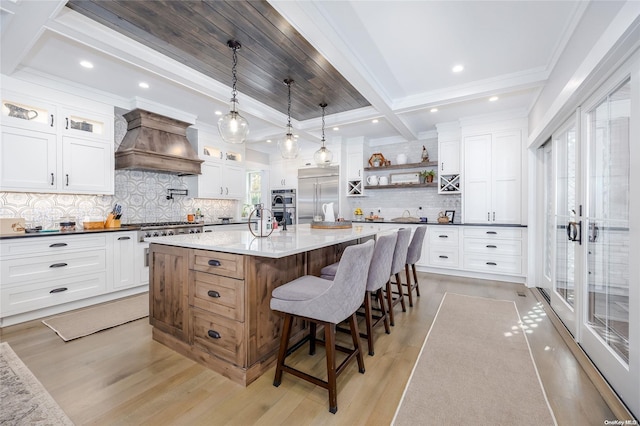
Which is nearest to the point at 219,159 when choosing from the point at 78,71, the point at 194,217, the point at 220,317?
the point at 194,217

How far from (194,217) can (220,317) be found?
364 centimetres

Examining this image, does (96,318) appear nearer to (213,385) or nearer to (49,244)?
(49,244)

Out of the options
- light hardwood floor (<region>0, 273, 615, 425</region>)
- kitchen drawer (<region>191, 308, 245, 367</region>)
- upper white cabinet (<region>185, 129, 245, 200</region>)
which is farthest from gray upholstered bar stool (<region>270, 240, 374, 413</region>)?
upper white cabinet (<region>185, 129, 245, 200</region>)

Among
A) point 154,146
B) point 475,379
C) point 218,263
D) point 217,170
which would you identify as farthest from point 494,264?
point 154,146

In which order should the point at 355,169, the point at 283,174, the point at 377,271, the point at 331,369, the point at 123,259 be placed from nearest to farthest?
the point at 331,369 → the point at 377,271 → the point at 123,259 → the point at 355,169 → the point at 283,174

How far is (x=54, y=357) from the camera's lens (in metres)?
2.14

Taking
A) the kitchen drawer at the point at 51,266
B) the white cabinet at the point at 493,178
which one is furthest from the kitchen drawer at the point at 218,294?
the white cabinet at the point at 493,178

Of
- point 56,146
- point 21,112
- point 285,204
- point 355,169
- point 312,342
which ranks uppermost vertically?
point 21,112

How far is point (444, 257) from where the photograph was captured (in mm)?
4770

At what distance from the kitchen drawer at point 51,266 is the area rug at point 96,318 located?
45 centimetres

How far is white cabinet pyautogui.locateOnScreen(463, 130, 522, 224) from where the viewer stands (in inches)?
171

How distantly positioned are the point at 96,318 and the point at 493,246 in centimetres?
530

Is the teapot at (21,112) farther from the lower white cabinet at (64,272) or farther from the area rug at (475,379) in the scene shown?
the area rug at (475,379)

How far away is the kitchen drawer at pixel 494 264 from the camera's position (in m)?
4.22
